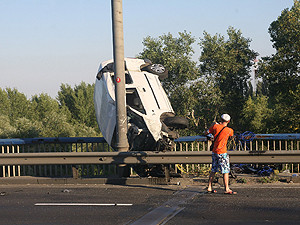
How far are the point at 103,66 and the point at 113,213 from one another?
20.8ft

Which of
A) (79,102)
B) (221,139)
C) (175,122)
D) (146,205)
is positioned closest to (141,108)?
(175,122)

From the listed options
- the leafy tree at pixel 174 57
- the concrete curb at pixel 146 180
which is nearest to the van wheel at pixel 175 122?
the concrete curb at pixel 146 180

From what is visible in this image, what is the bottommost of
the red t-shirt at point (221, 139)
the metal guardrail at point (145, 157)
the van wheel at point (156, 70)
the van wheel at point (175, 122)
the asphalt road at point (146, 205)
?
the asphalt road at point (146, 205)

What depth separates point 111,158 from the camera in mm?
10117

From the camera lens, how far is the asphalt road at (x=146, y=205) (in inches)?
262

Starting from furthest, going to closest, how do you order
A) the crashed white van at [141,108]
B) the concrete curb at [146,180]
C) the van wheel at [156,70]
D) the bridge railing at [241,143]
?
the van wheel at [156,70] → the bridge railing at [241,143] → the crashed white van at [141,108] → the concrete curb at [146,180]

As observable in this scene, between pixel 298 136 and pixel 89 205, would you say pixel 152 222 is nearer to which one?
pixel 89 205

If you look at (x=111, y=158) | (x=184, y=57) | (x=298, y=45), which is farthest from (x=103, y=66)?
(x=184, y=57)

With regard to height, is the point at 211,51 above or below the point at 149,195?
above

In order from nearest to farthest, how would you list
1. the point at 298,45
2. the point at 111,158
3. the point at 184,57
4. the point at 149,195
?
the point at 149,195 < the point at 111,158 < the point at 298,45 < the point at 184,57

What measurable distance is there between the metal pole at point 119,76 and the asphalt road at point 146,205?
121 centimetres

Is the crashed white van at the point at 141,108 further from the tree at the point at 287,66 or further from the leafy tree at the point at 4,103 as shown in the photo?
the leafy tree at the point at 4,103

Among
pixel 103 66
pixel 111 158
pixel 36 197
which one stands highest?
pixel 103 66

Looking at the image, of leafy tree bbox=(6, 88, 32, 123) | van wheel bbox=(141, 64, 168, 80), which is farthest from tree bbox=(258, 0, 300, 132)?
leafy tree bbox=(6, 88, 32, 123)
